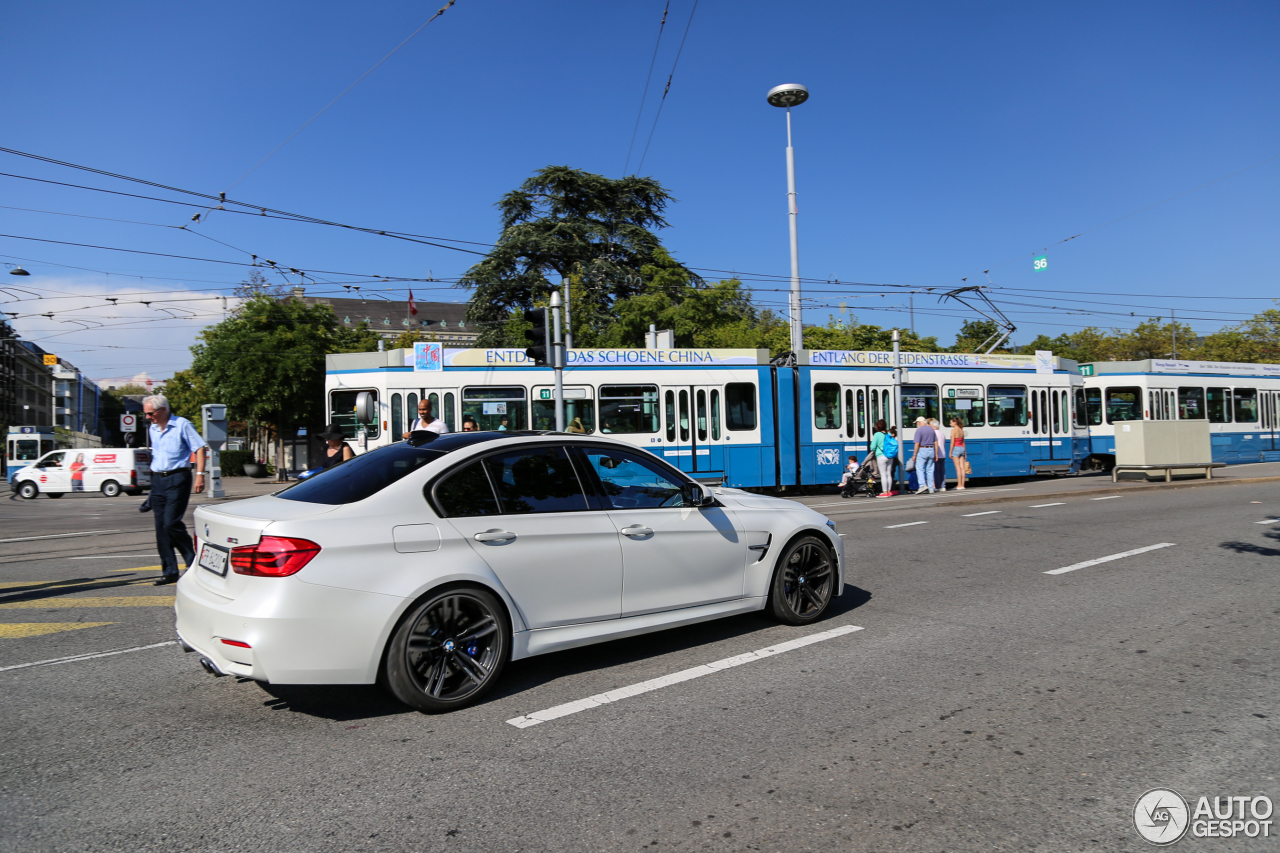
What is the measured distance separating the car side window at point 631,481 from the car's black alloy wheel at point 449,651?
1.06m

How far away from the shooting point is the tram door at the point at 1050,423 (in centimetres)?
2133

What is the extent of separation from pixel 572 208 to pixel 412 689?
128 ft

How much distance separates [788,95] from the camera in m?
26.7

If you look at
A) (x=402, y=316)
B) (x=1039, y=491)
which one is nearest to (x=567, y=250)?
(x=1039, y=491)

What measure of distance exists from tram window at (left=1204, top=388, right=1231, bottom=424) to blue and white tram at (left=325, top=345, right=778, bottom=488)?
56.0 ft

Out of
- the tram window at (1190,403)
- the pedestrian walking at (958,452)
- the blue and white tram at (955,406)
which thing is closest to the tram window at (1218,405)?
the tram window at (1190,403)

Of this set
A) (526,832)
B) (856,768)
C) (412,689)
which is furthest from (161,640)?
(856,768)

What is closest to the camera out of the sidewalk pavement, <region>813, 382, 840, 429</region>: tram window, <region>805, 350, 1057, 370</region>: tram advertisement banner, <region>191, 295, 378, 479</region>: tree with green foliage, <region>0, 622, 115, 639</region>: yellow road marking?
<region>0, 622, 115, 639</region>: yellow road marking

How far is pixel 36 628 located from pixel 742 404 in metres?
13.9

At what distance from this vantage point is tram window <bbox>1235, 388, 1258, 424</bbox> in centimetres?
2709

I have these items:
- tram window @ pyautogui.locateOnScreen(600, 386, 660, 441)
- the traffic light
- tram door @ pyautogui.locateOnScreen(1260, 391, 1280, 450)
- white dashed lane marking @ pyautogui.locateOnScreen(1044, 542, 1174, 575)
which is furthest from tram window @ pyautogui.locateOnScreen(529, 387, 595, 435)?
tram door @ pyautogui.locateOnScreen(1260, 391, 1280, 450)

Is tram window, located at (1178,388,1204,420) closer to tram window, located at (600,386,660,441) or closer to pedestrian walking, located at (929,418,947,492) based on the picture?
pedestrian walking, located at (929,418,947,492)

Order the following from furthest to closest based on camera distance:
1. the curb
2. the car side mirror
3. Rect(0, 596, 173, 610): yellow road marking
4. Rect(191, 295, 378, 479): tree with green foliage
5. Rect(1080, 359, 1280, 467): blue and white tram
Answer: Rect(191, 295, 378, 479): tree with green foliage → Rect(1080, 359, 1280, 467): blue and white tram → the curb → Rect(0, 596, 173, 610): yellow road marking → the car side mirror

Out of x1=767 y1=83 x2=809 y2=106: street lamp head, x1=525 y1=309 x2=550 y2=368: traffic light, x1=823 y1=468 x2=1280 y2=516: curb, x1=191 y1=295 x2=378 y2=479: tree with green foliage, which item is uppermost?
x1=767 y1=83 x2=809 y2=106: street lamp head
